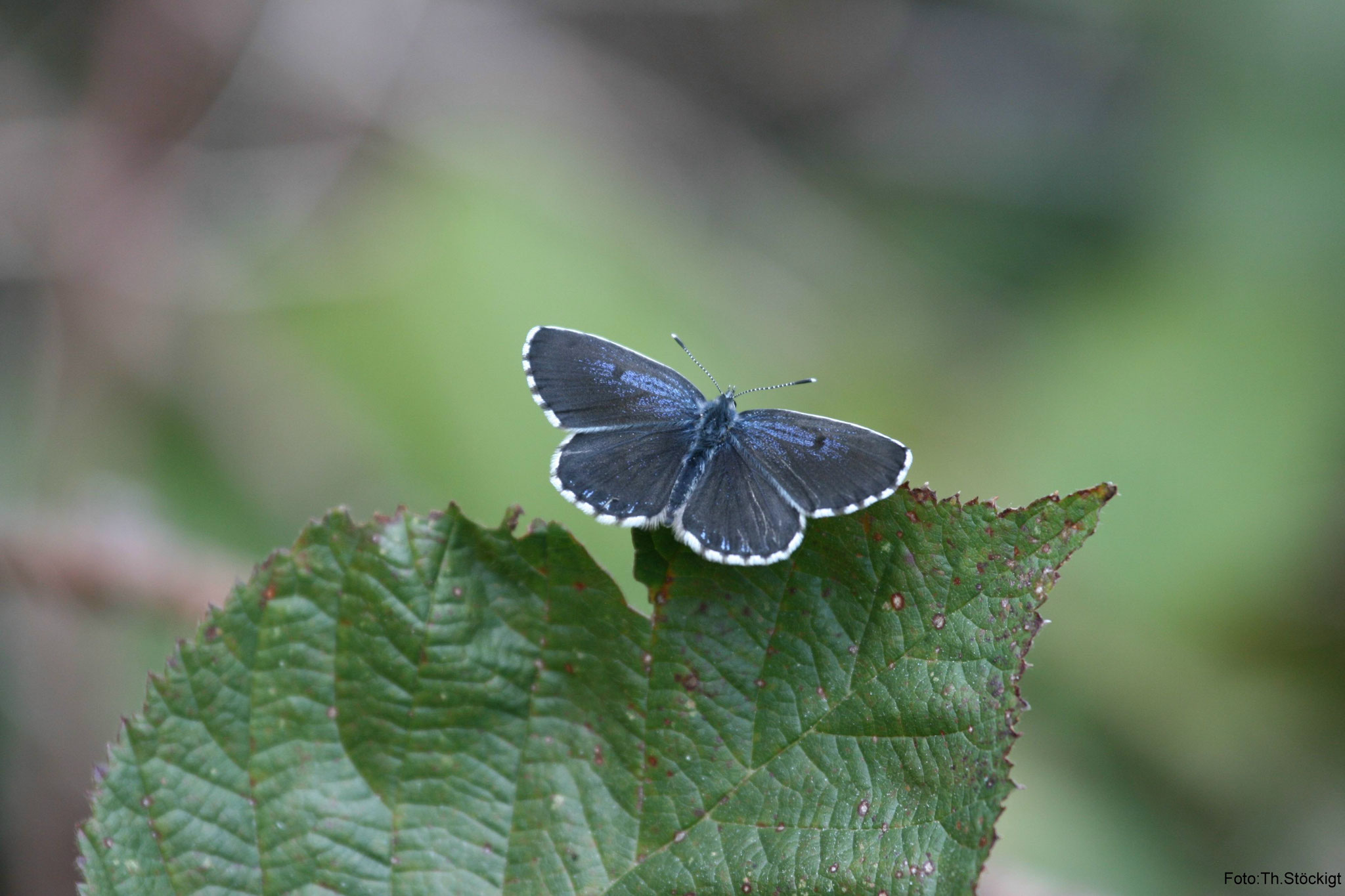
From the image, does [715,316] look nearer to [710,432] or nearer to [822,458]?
[710,432]

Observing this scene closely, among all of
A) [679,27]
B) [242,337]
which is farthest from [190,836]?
[679,27]

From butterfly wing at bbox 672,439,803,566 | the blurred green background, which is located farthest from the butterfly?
the blurred green background

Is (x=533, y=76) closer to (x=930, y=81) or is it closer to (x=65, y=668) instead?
(x=930, y=81)

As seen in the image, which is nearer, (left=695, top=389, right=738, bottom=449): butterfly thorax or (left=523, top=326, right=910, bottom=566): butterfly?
(left=523, top=326, right=910, bottom=566): butterfly

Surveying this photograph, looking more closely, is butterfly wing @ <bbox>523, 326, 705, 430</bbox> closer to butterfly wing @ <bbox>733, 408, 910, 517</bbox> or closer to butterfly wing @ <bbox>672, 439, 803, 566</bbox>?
butterfly wing @ <bbox>733, 408, 910, 517</bbox>

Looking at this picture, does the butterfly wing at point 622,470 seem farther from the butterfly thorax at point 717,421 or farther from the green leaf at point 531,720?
the green leaf at point 531,720

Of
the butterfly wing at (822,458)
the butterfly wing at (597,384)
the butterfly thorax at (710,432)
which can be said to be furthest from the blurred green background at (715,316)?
the butterfly wing at (822,458)

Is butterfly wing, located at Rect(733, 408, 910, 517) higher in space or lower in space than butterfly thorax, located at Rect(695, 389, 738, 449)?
lower
